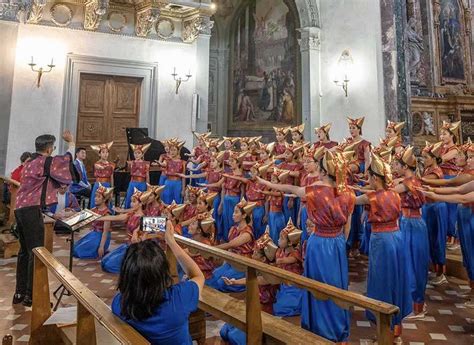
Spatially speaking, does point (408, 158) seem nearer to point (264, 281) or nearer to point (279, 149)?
point (264, 281)

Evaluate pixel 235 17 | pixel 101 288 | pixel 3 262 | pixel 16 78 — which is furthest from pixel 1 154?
pixel 235 17

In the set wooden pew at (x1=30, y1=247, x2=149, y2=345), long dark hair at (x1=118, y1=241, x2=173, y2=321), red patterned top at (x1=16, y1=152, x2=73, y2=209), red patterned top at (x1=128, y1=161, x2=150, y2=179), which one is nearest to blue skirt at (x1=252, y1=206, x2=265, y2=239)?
red patterned top at (x1=128, y1=161, x2=150, y2=179)

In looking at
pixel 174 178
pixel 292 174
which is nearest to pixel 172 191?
pixel 174 178

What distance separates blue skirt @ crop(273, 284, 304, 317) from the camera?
4375 mm

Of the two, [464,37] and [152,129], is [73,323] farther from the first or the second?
[464,37]

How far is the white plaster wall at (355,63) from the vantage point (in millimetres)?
11242

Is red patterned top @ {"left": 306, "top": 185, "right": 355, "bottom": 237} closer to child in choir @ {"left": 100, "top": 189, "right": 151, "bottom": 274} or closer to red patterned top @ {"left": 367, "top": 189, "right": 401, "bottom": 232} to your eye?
red patterned top @ {"left": 367, "top": 189, "right": 401, "bottom": 232}

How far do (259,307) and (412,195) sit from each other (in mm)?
2554

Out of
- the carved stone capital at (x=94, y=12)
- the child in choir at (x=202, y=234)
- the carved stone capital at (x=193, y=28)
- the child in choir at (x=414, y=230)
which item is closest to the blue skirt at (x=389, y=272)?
the child in choir at (x=414, y=230)

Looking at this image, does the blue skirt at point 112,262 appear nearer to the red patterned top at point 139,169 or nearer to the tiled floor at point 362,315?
the tiled floor at point 362,315

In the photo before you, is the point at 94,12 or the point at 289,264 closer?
the point at 289,264

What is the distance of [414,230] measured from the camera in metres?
4.62

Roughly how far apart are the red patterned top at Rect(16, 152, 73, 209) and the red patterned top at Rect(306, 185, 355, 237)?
9.15ft

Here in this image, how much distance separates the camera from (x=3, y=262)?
20.8 ft
